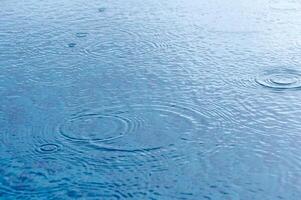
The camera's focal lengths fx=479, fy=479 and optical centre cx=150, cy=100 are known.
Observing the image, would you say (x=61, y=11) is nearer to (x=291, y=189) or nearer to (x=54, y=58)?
(x=54, y=58)

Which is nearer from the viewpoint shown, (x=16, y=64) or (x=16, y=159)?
Result: (x=16, y=159)

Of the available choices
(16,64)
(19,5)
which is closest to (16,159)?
(16,64)

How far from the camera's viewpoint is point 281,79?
4.92 m

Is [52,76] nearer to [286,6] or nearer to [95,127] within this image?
[95,127]

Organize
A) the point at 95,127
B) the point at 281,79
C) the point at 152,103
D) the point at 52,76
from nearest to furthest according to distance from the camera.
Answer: the point at 95,127 → the point at 152,103 → the point at 281,79 → the point at 52,76

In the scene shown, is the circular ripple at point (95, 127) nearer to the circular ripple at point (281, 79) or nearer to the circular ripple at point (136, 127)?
the circular ripple at point (136, 127)

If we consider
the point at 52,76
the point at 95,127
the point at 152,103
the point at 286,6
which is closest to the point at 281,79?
the point at 152,103

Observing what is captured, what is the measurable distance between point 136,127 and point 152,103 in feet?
1.50

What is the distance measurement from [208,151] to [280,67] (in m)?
1.83

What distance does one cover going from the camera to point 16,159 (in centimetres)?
381

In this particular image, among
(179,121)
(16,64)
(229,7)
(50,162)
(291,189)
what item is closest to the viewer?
(291,189)

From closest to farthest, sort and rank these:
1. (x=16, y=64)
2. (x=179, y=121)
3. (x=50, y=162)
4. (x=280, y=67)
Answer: (x=50, y=162), (x=179, y=121), (x=280, y=67), (x=16, y=64)

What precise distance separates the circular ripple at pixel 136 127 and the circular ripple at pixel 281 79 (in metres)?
0.97

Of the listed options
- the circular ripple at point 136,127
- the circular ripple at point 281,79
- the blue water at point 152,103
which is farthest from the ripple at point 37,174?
the circular ripple at point 281,79
